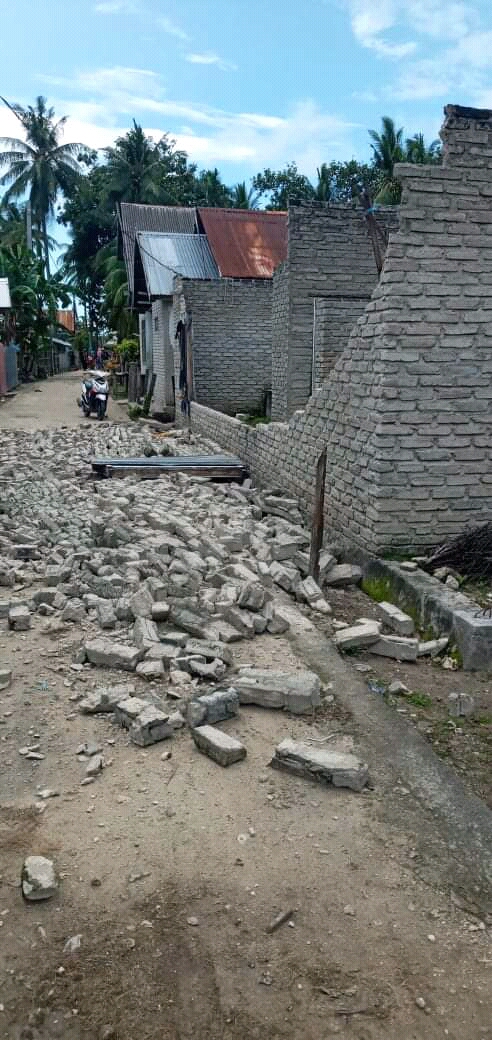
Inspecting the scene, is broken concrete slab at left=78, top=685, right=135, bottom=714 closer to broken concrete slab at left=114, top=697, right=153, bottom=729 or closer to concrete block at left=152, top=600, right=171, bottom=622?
broken concrete slab at left=114, top=697, right=153, bottom=729

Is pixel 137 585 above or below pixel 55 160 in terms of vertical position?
below

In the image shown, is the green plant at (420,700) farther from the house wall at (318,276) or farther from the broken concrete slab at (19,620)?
the house wall at (318,276)

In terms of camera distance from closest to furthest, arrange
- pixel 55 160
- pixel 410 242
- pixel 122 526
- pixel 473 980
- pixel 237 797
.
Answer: pixel 473 980, pixel 237 797, pixel 410 242, pixel 122 526, pixel 55 160

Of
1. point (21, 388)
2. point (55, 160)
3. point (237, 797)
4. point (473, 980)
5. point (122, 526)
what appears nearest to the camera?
point (473, 980)

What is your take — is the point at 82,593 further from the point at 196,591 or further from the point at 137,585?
the point at 196,591

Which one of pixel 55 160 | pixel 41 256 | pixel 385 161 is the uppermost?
pixel 55 160

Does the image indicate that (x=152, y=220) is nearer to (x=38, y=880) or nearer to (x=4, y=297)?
(x=4, y=297)

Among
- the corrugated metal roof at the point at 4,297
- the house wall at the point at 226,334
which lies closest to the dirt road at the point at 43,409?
the corrugated metal roof at the point at 4,297

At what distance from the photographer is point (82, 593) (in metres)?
5.30

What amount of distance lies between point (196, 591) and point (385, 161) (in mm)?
32378

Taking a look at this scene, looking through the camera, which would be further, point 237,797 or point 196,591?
point 196,591

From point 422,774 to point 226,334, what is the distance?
42.7 ft

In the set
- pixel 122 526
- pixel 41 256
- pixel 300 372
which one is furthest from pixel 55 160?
pixel 122 526

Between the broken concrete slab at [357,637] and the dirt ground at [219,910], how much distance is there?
3.84ft
